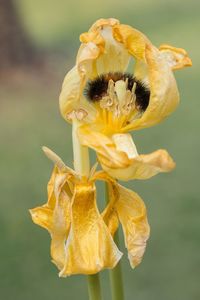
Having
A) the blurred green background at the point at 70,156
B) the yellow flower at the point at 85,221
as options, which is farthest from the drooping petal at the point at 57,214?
the blurred green background at the point at 70,156

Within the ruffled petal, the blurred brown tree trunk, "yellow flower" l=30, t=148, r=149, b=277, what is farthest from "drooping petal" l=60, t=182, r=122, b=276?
the blurred brown tree trunk

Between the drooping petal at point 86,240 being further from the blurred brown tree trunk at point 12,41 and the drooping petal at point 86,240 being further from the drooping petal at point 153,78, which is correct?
the blurred brown tree trunk at point 12,41

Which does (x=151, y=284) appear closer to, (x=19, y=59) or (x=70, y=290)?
(x=70, y=290)

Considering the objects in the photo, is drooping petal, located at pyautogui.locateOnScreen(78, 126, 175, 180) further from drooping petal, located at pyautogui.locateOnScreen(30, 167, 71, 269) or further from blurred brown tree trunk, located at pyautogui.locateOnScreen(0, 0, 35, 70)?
blurred brown tree trunk, located at pyautogui.locateOnScreen(0, 0, 35, 70)

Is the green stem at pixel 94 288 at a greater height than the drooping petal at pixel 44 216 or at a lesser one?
lesser

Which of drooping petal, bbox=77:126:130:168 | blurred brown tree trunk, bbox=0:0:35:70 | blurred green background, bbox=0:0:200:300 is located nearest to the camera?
drooping petal, bbox=77:126:130:168

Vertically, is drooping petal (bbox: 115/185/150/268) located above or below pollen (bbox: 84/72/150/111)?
below

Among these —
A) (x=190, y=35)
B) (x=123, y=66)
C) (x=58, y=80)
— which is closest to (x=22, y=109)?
(x=58, y=80)
